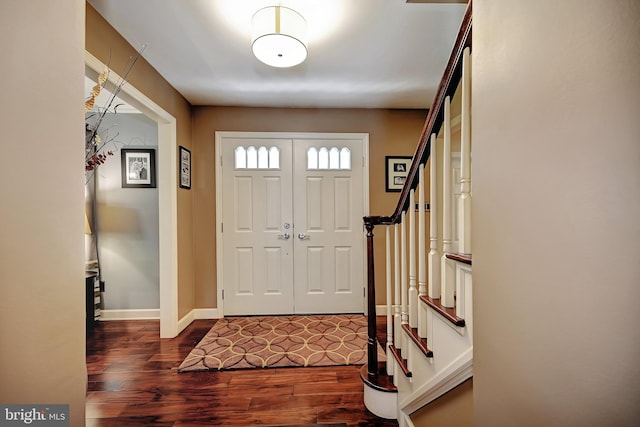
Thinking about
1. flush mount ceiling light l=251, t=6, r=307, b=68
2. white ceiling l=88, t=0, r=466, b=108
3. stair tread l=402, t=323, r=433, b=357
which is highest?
white ceiling l=88, t=0, r=466, b=108

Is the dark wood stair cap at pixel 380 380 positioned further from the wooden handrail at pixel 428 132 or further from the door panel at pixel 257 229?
the door panel at pixel 257 229

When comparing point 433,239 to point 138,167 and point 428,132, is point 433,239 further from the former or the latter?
point 138,167

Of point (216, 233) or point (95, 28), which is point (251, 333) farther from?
point (95, 28)

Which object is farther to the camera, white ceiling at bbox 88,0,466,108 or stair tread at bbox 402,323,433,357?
white ceiling at bbox 88,0,466,108

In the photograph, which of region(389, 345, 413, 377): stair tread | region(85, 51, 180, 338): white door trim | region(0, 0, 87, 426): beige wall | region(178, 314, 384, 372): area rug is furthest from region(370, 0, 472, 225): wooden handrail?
region(85, 51, 180, 338): white door trim

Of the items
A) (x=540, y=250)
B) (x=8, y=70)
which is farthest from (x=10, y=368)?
(x=540, y=250)

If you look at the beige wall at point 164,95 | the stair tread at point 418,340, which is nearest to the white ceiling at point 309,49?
the beige wall at point 164,95

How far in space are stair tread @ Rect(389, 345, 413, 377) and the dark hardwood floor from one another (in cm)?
40

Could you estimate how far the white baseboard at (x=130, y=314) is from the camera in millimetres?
3234

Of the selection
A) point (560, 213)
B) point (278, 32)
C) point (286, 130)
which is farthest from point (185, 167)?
point (560, 213)

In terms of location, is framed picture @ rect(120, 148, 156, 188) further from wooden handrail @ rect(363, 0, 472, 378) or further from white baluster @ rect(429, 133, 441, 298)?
white baluster @ rect(429, 133, 441, 298)

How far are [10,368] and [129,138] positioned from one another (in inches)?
130

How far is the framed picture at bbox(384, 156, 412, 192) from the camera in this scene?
Result: 341 centimetres

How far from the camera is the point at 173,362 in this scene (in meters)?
2.31
